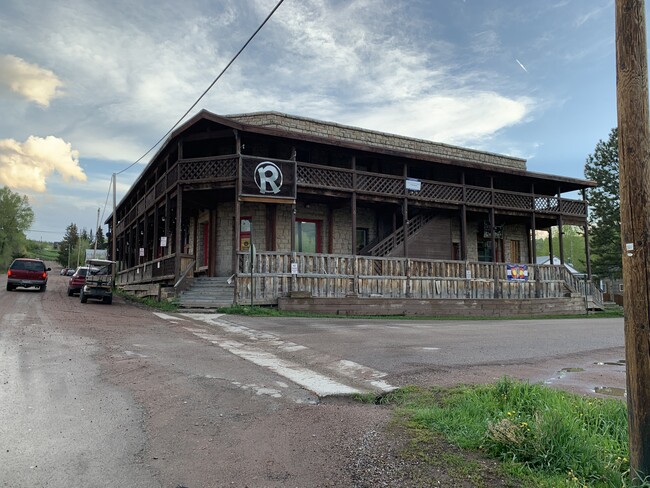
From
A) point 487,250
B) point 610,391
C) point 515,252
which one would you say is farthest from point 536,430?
point 515,252

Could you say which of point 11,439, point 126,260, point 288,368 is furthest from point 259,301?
point 126,260

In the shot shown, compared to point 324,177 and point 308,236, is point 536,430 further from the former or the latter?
point 308,236

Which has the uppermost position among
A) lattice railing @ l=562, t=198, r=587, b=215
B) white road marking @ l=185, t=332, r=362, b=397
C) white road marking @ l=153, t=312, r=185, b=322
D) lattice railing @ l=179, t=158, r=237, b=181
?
lattice railing @ l=179, t=158, r=237, b=181

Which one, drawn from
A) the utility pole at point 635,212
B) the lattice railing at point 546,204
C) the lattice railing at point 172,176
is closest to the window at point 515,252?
the lattice railing at point 546,204

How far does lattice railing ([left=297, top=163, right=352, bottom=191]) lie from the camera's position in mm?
19812

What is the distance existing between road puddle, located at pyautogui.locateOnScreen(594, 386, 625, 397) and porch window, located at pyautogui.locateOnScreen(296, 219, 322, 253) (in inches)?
663

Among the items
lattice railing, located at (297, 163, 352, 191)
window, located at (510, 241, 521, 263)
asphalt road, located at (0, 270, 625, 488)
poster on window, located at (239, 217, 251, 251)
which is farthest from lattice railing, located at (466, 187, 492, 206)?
asphalt road, located at (0, 270, 625, 488)

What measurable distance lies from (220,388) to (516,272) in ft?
69.9

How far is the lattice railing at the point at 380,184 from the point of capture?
69.2 feet

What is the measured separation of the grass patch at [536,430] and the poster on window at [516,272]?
1972cm

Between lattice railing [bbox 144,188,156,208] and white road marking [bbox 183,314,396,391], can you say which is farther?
lattice railing [bbox 144,188,156,208]

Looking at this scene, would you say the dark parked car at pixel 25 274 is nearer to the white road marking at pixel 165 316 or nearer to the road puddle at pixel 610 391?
the white road marking at pixel 165 316

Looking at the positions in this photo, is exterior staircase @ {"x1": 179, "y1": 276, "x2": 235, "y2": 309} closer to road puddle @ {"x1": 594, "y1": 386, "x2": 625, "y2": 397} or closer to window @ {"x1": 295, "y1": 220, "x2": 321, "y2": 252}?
window @ {"x1": 295, "y1": 220, "x2": 321, "y2": 252}

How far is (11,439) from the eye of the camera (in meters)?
4.43
